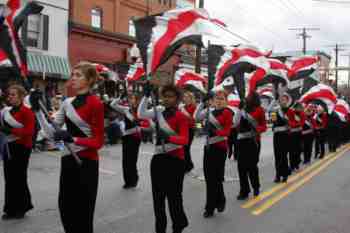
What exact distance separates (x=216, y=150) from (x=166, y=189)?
5.82 feet

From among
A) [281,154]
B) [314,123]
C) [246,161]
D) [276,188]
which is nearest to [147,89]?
[246,161]

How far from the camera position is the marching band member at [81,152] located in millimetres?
4258

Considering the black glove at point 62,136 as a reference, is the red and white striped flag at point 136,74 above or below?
above

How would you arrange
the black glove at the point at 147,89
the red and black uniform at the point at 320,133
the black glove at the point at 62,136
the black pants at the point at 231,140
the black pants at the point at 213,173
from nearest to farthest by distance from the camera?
the black glove at the point at 62,136
the black glove at the point at 147,89
the black pants at the point at 213,173
the black pants at the point at 231,140
the red and black uniform at the point at 320,133

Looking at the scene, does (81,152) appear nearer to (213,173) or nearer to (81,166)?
(81,166)

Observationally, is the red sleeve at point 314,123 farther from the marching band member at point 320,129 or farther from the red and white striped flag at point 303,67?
the red and white striped flag at point 303,67

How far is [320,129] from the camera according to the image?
15633 millimetres

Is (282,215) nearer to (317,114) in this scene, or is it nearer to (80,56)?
(317,114)

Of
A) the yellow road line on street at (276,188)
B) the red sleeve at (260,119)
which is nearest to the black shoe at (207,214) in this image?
the yellow road line on street at (276,188)

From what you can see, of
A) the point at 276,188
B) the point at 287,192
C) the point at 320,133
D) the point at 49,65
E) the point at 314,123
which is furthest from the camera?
the point at 49,65

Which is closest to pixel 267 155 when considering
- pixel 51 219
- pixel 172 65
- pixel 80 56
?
pixel 51 219

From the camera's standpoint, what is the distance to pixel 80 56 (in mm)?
25188

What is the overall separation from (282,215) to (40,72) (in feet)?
55.9

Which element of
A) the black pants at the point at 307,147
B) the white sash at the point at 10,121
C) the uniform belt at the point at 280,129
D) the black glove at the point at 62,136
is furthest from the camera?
the black pants at the point at 307,147
